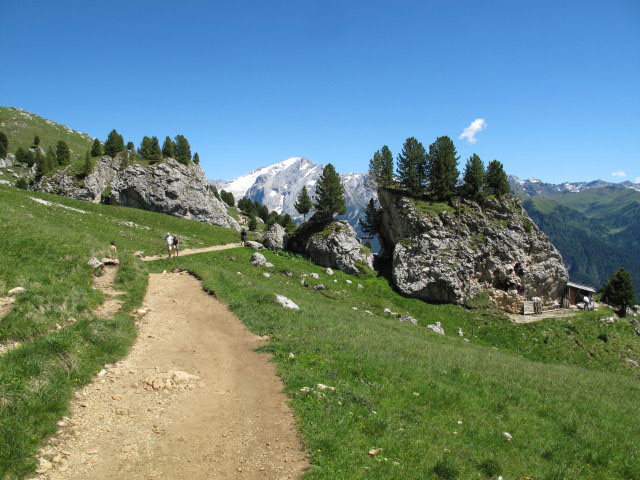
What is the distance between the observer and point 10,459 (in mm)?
6918

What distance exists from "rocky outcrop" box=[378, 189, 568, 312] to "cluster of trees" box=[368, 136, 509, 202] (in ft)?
8.52

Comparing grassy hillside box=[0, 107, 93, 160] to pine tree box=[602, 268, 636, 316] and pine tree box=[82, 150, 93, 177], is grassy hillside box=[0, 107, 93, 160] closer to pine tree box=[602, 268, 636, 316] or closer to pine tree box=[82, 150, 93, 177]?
pine tree box=[82, 150, 93, 177]

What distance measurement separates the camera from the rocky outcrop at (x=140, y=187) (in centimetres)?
7438

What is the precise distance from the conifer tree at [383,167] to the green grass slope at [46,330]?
4920cm

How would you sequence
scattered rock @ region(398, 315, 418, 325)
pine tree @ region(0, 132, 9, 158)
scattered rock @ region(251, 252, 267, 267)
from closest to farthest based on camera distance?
scattered rock @ region(398, 315, 418, 325)
scattered rock @ region(251, 252, 267, 267)
pine tree @ region(0, 132, 9, 158)

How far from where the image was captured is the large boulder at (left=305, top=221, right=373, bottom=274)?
1996 inches

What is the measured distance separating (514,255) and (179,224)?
181 ft

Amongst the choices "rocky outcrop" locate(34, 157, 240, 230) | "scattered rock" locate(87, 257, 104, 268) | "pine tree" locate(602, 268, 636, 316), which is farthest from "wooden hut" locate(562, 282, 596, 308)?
"rocky outcrop" locate(34, 157, 240, 230)

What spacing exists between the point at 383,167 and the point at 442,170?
12101 millimetres

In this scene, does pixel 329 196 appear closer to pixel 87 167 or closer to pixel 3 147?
pixel 87 167

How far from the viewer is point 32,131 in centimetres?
14675

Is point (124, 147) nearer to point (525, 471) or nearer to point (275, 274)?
point (275, 274)

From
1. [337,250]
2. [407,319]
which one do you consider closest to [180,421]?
[407,319]

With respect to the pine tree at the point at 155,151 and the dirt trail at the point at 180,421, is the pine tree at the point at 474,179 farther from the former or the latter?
the pine tree at the point at 155,151
